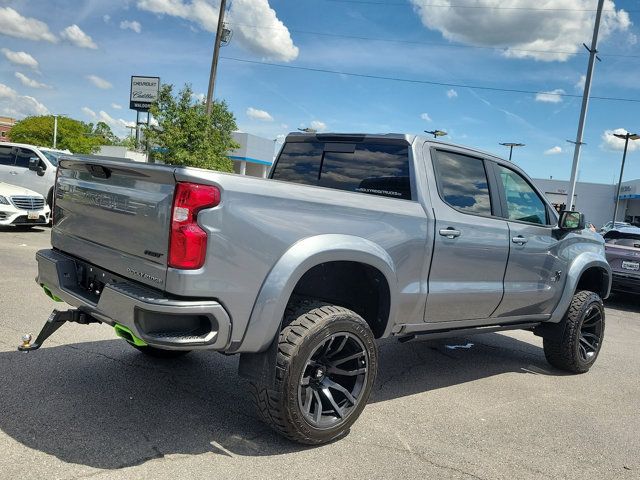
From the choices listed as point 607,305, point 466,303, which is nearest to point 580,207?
point 607,305

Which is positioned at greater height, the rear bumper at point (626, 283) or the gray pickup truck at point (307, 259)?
the gray pickup truck at point (307, 259)

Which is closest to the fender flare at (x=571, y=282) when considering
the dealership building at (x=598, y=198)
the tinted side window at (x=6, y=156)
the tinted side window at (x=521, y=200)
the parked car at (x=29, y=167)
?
the tinted side window at (x=521, y=200)

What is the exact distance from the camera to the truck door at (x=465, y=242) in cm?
398

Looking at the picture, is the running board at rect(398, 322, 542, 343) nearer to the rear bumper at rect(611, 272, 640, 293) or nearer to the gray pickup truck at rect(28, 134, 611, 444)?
the gray pickup truck at rect(28, 134, 611, 444)

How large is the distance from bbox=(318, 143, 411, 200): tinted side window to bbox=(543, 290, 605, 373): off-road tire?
2.58 m

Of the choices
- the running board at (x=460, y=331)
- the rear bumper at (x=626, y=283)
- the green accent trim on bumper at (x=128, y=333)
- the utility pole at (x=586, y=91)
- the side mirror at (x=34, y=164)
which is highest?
the utility pole at (x=586, y=91)

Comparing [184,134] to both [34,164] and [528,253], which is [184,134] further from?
[528,253]

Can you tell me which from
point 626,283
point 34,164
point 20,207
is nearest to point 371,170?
point 626,283

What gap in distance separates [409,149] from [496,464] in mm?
2191

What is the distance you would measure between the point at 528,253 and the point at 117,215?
3431mm

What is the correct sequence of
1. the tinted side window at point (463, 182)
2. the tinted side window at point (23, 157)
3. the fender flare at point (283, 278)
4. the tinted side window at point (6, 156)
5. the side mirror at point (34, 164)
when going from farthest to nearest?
the tinted side window at point (6, 156) < the tinted side window at point (23, 157) < the side mirror at point (34, 164) < the tinted side window at point (463, 182) < the fender flare at point (283, 278)

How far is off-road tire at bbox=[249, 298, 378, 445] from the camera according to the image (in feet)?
10.0

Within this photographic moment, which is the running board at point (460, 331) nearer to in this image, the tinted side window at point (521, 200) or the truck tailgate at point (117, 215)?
the tinted side window at point (521, 200)

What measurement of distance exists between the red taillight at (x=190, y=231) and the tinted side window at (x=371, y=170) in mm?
1715
